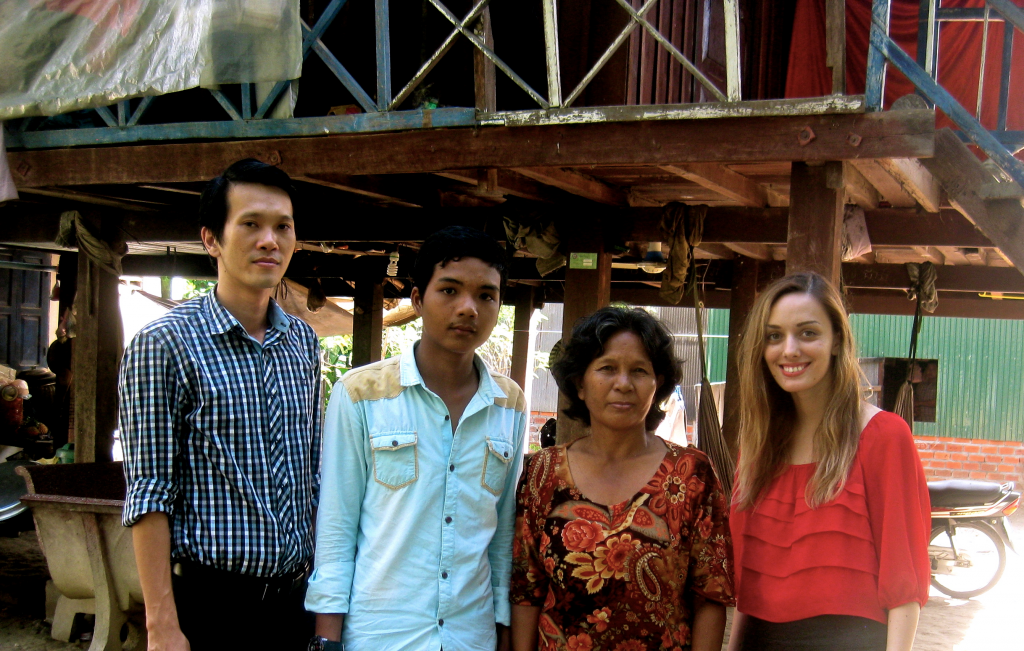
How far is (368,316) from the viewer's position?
880 cm

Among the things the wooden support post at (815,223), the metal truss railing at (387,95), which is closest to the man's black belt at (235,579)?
the metal truss railing at (387,95)

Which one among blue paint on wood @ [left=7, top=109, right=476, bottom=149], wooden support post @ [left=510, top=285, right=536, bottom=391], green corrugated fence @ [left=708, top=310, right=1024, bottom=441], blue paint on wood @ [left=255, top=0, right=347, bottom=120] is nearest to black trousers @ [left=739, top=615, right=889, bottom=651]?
blue paint on wood @ [left=7, top=109, right=476, bottom=149]

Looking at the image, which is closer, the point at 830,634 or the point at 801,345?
the point at 830,634

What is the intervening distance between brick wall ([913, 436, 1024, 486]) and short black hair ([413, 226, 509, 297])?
11.0 meters

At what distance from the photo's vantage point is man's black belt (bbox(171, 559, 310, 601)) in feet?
6.07

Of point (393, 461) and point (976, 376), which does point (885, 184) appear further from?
point (976, 376)

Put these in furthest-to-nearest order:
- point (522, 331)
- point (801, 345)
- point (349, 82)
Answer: point (522, 331)
point (349, 82)
point (801, 345)

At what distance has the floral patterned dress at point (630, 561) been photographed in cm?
183

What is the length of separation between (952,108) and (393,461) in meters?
2.52

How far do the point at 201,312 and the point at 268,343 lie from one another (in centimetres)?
16

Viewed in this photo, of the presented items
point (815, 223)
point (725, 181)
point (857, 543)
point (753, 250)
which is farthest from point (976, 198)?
point (753, 250)

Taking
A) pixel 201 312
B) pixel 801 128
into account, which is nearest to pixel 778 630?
pixel 201 312

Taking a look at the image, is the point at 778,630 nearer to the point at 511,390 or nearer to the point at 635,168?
the point at 511,390

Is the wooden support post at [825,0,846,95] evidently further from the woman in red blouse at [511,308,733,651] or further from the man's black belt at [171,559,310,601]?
the man's black belt at [171,559,310,601]
